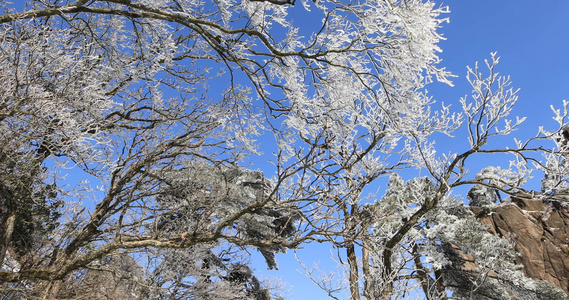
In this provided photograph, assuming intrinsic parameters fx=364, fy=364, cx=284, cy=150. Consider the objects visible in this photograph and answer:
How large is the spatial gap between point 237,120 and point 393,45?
11.2ft

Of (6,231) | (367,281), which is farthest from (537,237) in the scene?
(6,231)

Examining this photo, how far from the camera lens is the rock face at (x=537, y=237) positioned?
1595cm

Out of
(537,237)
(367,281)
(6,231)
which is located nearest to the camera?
(6,231)

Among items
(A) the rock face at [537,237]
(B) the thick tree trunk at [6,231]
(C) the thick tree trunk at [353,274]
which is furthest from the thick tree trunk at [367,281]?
(A) the rock face at [537,237]

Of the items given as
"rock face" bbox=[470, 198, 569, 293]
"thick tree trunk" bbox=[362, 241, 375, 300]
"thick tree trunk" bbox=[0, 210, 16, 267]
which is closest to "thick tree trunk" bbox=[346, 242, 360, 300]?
"thick tree trunk" bbox=[362, 241, 375, 300]

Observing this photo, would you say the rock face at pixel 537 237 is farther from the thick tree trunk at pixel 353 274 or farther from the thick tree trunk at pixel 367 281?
the thick tree trunk at pixel 353 274

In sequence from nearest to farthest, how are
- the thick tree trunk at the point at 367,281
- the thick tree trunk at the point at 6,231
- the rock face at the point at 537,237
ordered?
1. the thick tree trunk at the point at 6,231
2. the thick tree trunk at the point at 367,281
3. the rock face at the point at 537,237

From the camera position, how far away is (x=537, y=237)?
16.7 m

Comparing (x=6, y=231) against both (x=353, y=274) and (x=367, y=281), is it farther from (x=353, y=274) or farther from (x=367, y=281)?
(x=367, y=281)

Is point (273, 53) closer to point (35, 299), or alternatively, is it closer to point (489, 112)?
point (489, 112)

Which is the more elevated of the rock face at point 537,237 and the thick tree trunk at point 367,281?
the rock face at point 537,237

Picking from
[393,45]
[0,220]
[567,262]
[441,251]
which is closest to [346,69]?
[393,45]

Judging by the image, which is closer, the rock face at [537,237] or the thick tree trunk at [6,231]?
the thick tree trunk at [6,231]

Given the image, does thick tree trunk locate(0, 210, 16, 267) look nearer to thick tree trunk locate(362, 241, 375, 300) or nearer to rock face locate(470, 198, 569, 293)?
thick tree trunk locate(362, 241, 375, 300)
